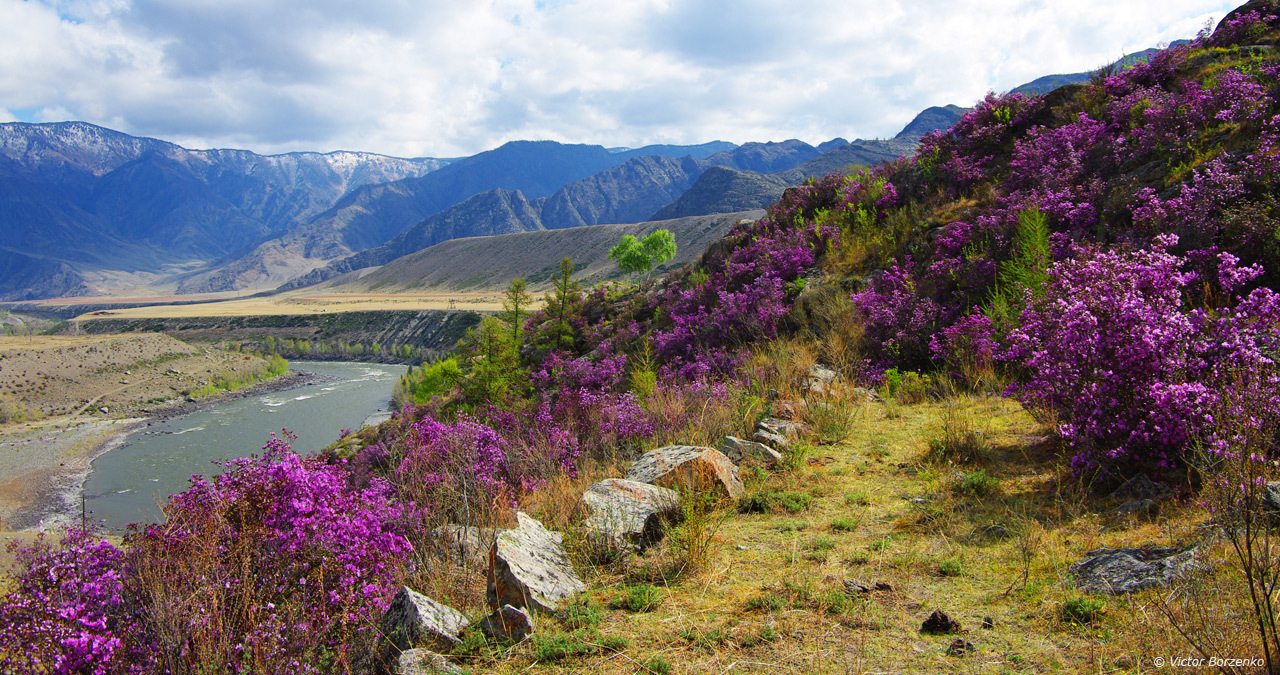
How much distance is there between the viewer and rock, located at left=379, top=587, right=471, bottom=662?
321cm

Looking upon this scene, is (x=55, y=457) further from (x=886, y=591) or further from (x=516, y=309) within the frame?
(x=886, y=591)

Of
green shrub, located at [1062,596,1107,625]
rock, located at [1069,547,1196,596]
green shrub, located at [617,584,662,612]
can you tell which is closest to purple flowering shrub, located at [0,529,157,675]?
green shrub, located at [617,584,662,612]

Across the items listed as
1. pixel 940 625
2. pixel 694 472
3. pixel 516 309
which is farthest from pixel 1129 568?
pixel 516 309

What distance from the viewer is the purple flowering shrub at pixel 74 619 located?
287 cm

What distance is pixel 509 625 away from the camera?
10.8ft

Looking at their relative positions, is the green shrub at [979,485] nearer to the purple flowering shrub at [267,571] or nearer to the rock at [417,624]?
the rock at [417,624]

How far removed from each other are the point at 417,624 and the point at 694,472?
251 cm

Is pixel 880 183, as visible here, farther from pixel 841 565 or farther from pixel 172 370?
pixel 172 370

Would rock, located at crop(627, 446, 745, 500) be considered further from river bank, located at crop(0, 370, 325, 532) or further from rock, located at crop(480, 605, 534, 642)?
river bank, located at crop(0, 370, 325, 532)

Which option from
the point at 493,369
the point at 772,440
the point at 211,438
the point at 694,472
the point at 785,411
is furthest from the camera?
the point at 211,438

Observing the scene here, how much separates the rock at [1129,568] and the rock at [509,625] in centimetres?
297

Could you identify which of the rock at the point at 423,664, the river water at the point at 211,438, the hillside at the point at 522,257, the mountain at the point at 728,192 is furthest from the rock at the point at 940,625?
the mountain at the point at 728,192

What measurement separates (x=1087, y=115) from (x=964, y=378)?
743 cm

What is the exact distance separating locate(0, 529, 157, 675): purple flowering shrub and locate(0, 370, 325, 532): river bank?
83.3ft
